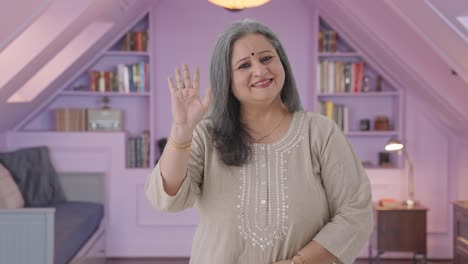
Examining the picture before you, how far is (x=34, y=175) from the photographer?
4723mm

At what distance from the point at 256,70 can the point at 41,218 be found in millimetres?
2160

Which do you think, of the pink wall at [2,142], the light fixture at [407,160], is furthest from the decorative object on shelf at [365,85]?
the pink wall at [2,142]

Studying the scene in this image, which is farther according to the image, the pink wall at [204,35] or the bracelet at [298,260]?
the pink wall at [204,35]

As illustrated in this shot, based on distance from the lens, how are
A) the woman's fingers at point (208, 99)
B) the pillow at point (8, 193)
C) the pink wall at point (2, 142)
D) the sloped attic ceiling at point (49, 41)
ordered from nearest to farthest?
the woman's fingers at point (208, 99)
the sloped attic ceiling at point (49, 41)
the pillow at point (8, 193)
the pink wall at point (2, 142)

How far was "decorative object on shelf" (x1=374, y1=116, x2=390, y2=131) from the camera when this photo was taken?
5242 millimetres

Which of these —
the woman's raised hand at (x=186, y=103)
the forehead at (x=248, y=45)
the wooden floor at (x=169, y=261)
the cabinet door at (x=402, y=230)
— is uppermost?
the forehead at (x=248, y=45)

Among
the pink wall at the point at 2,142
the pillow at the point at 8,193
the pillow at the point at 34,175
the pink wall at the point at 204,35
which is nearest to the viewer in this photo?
the pillow at the point at 8,193

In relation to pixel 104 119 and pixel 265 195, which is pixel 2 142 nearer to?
pixel 104 119

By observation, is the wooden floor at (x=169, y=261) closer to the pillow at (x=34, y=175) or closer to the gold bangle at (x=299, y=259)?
the pillow at (x=34, y=175)

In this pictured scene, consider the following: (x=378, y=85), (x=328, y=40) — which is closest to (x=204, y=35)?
(x=328, y=40)

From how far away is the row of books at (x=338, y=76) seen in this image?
203 inches

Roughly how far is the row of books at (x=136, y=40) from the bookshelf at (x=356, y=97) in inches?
60.9

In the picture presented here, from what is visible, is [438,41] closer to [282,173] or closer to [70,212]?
[282,173]

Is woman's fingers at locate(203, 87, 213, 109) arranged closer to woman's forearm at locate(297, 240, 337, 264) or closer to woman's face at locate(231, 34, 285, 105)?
woman's face at locate(231, 34, 285, 105)
